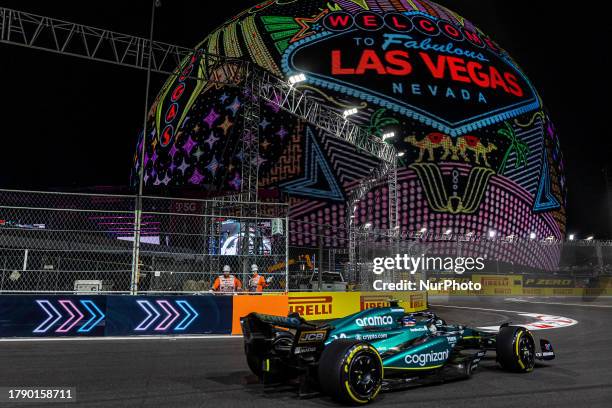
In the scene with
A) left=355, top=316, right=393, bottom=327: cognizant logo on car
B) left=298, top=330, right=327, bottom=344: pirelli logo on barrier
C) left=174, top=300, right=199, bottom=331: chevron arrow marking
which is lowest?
left=174, top=300, right=199, bottom=331: chevron arrow marking

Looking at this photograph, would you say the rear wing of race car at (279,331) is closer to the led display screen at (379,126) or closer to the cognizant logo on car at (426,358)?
the cognizant logo on car at (426,358)

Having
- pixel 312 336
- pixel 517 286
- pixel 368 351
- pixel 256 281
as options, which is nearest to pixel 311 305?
pixel 256 281

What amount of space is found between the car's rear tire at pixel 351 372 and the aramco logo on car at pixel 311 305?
24.6 feet

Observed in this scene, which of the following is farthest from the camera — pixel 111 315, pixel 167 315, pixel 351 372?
pixel 167 315

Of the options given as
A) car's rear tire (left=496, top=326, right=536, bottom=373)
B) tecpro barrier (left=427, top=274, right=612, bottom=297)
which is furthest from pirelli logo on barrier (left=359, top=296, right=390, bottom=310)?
tecpro barrier (left=427, top=274, right=612, bottom=297)

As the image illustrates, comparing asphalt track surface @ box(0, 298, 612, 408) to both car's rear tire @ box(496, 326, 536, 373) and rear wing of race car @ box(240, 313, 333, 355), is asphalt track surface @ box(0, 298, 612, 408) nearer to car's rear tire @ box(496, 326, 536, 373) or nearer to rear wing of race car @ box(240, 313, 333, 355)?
car's rear tire @ box(496, 326, 536, 373)

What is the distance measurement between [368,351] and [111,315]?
7676 mm

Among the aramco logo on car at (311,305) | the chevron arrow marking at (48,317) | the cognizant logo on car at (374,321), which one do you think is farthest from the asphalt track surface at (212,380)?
the aramco logo on car at (311,305)

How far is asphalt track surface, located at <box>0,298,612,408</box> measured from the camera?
4715 millimetres

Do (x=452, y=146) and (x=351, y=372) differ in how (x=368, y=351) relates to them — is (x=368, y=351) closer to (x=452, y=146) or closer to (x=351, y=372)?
(x=351, y=372)

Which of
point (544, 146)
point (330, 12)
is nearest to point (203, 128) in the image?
point (330, 12)

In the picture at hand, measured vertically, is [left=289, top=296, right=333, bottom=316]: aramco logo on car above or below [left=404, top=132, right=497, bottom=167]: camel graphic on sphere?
below

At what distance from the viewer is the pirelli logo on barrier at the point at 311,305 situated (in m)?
12.3

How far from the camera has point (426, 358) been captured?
17.9 ft
